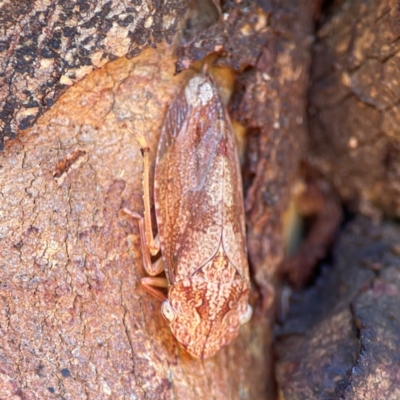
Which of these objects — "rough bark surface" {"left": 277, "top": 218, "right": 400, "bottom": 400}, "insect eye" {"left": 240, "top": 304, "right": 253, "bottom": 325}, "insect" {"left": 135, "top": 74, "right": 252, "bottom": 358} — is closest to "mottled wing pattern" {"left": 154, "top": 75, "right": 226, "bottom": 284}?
"insect" {"left": 135, "top": 74, "right": 252, "bottom": 358}

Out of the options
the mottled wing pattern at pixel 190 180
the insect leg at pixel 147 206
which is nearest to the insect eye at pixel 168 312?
the mottled wing pattern at pixel 190 180

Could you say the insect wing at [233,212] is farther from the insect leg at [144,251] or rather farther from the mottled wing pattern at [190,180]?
the insect leg at [144,251]

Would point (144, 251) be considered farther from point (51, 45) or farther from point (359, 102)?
point (359, 102)

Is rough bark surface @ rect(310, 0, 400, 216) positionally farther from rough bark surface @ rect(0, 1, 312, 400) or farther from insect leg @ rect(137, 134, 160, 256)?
insect leg @ rect(137, 134, 160, 256)

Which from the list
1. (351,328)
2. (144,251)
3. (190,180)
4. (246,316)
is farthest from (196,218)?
(351,328)

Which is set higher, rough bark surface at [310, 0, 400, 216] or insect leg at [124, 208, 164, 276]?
insect leg at [124, 208, 164, 276]

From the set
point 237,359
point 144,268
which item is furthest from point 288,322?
point 144,268
